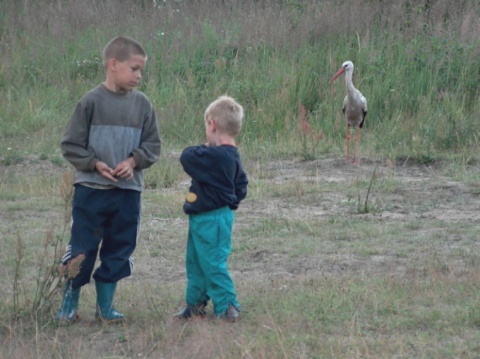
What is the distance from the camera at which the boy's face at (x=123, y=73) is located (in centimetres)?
550

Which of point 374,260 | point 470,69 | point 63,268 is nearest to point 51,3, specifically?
point 470,69

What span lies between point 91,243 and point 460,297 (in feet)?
7.32

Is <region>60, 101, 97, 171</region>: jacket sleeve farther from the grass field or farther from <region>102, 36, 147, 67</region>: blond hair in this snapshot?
<region>102, 36, 147, 67</region>: blond hair

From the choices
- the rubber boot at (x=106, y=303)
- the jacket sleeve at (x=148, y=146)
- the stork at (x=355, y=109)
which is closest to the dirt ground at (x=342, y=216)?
the stork at (x=355, y=109)

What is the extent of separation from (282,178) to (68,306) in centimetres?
492

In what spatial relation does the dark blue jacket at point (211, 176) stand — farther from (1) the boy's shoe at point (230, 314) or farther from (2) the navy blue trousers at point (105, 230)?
(1) the boy's shoe at point (230, 314)

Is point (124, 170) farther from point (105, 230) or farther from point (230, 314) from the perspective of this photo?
point (230, 314)

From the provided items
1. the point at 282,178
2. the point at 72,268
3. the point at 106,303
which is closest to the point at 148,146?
the point at 72,268

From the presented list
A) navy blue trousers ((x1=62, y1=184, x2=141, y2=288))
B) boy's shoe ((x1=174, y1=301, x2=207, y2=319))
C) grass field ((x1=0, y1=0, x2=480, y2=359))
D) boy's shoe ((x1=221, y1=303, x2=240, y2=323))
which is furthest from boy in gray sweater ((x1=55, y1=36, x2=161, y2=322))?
boy's shoe ((x1=221, y1=303, x2=240, y2=323))

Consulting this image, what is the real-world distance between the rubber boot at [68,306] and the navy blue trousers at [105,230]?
2.4 inches

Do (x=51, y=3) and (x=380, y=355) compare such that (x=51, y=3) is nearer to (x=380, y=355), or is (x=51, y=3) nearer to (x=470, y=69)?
(x=470, y=69)

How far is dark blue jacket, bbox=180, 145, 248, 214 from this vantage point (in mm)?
5535

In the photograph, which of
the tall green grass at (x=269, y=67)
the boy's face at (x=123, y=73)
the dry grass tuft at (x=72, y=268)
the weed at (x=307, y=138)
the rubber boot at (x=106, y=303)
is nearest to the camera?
the dry grass tuft at (x=72, y=268)

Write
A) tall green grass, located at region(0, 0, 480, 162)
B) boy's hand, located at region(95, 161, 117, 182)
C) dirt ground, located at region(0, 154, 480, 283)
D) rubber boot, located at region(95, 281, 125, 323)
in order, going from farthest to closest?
tall green grass, located at region(0, 0, 480, 162) → dirt ground, located at region(0, 154, 480, 283) → rubber boot, located at region(95, 281, 125, 323) → boy's hand, located at region(95, 161, 117, 182)
